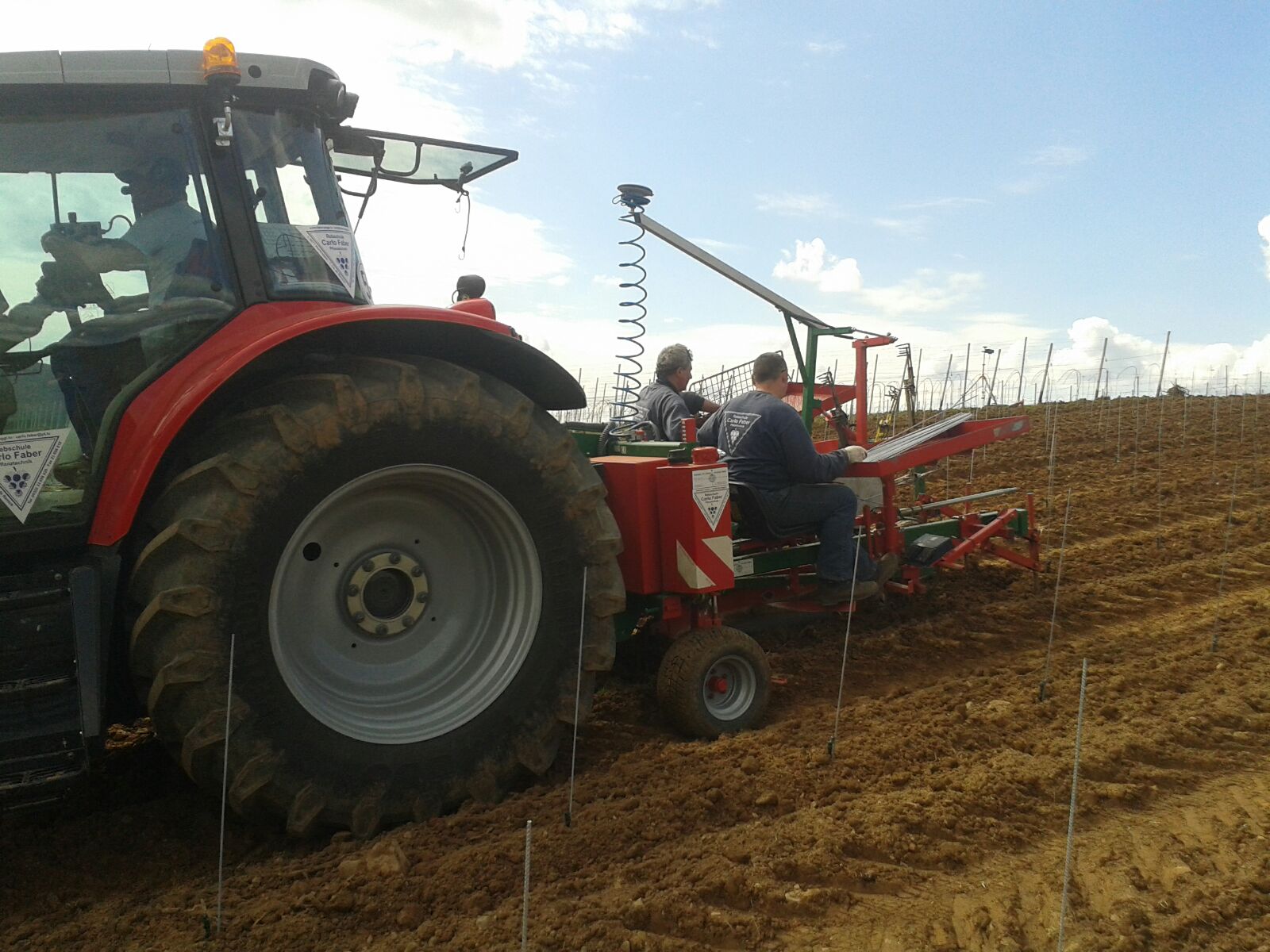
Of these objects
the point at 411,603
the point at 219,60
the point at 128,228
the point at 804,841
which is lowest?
the point at 804,841

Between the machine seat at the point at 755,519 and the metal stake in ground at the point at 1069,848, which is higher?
the machine seat at the point at 755,519

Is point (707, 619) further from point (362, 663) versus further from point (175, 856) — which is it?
point (175, 856)

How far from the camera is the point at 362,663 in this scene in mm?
3215

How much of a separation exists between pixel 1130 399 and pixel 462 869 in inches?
648

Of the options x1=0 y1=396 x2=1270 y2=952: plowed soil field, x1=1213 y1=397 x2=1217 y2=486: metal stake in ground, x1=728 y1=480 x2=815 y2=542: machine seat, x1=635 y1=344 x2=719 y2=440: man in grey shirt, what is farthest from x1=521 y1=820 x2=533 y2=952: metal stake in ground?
x1=1213 y1=397 x2=1217 y2=486: metal stake in ground

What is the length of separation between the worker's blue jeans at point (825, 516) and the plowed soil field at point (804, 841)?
51 centimetres

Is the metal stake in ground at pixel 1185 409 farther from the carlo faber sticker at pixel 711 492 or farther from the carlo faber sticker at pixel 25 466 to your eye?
the carlo faber sticker at pixel 25 466

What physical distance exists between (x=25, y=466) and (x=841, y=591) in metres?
3.56

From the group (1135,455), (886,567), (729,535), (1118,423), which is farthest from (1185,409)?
(729,535)

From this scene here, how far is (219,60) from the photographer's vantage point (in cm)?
298

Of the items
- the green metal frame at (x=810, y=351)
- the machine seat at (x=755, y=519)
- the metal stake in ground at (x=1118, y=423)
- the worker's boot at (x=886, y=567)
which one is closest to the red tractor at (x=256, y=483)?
the machine seat at (x=755, y=519)

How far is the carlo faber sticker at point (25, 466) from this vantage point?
2.71 meters

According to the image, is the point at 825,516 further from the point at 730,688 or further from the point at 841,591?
the point at 730,688

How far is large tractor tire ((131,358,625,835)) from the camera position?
271cm
